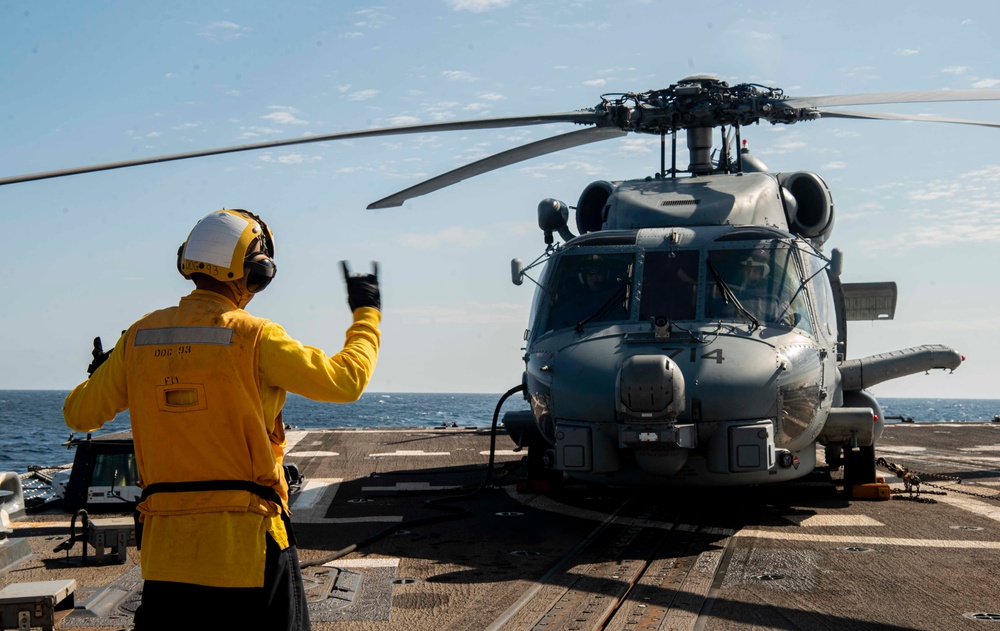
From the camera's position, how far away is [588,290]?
396 inches

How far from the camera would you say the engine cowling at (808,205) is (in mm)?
11719

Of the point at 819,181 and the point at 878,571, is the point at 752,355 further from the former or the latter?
the point at 819,181

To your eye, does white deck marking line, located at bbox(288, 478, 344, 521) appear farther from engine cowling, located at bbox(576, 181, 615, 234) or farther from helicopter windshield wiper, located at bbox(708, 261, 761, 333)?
helicopter windshield wiper, located at bbox(708, 261, 761, 333)

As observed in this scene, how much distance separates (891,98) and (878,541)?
449 centimetres

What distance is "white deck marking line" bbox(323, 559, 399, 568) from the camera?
7379mm

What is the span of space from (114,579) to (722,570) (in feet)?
13.8

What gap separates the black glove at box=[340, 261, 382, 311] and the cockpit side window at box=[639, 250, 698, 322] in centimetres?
587

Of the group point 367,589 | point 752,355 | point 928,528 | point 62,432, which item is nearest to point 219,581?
point 367,589

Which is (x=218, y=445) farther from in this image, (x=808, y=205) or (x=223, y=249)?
(x=808, y=205)

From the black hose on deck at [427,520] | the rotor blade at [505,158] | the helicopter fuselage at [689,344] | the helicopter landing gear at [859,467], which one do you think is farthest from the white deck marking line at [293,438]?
the helicopter landing gear at [859,467]

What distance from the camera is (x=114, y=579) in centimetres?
699

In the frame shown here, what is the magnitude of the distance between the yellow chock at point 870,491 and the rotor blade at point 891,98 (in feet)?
13.2

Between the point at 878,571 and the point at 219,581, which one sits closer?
the point at 219,581

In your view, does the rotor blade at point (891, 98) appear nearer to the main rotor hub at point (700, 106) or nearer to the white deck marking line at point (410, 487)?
the main rotor hub at point (700, 106)
